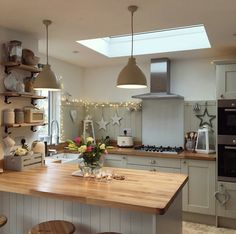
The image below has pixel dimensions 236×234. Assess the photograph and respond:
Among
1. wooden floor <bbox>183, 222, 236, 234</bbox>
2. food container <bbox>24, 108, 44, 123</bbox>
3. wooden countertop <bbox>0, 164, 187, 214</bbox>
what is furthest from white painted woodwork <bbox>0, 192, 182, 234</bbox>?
wooden floor <bbox>183, 222, 236, 234</bbox>

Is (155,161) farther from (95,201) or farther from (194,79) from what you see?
(95,201)

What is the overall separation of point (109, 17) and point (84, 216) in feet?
5.93

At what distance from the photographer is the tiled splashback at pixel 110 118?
4129mm

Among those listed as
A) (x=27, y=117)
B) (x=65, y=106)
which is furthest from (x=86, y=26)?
(x=65, y=106)

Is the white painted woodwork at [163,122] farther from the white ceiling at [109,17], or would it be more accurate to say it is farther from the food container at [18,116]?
the food container at [18,116]

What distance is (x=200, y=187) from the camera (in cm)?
354

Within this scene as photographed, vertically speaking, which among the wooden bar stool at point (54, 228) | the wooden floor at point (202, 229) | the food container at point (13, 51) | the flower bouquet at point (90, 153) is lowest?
the wooden floor at point (202, 229)

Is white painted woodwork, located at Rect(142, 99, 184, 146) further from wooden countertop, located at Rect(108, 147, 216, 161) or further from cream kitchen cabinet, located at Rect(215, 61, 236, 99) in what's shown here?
cream kitchen cabinet, located at Rect(215, 61, 236, 99)

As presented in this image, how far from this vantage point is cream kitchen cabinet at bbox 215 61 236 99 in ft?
11.0

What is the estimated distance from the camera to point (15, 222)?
2.49 m

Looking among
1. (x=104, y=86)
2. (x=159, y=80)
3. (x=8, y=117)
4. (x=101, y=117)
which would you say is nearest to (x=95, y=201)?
(x=8, y=117)

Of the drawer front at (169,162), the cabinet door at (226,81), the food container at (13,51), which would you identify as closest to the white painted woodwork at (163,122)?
the drawer front at (169,162)

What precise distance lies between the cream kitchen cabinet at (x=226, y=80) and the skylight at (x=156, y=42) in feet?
1.14

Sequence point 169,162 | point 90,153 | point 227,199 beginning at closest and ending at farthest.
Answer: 1. point 90,153
2. point 227,199
3. point 169,162
